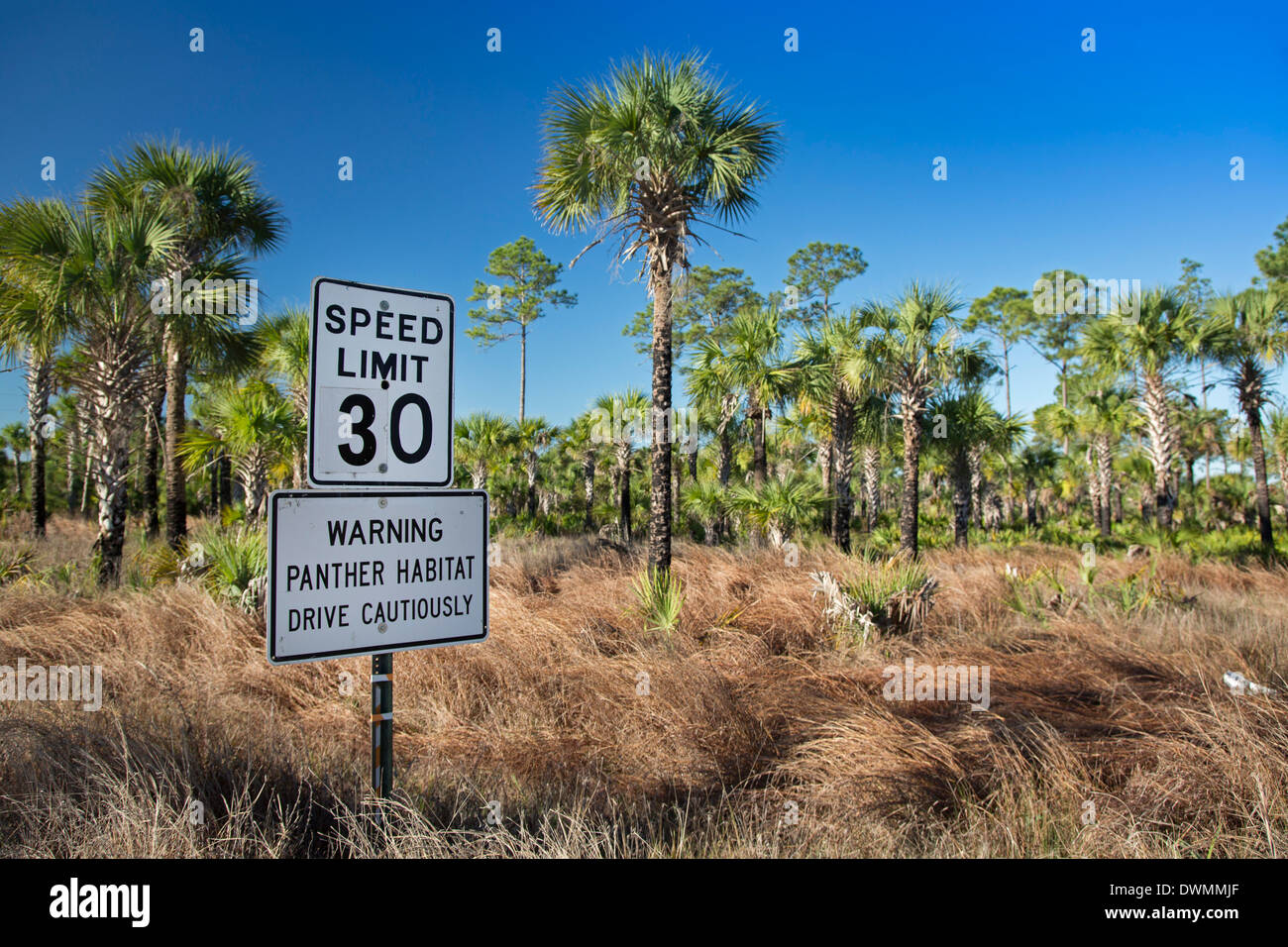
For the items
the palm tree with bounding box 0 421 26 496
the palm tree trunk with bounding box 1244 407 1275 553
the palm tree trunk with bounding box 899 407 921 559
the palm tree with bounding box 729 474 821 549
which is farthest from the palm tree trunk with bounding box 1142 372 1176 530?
the palm tree with bounding box 0 421 26 496

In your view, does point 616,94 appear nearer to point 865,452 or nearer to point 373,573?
point 373,573

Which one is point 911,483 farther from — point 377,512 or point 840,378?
point 377,512

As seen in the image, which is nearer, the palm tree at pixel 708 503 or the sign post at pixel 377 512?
the sign post at pixel 377 512

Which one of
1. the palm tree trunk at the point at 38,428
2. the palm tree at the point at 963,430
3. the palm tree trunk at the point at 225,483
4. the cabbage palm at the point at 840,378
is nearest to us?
the cabbage palm at the point at 840,378

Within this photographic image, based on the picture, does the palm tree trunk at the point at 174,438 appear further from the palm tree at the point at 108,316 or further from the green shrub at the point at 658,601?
the green shrub at the point at 658,601

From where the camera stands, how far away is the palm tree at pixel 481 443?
1047 inches

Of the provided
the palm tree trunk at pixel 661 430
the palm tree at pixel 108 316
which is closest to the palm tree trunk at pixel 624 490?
the palm tree trunk at pixel 661 430

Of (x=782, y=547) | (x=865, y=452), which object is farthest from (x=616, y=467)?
(x=782, y=547)

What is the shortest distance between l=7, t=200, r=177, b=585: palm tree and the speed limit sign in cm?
1053

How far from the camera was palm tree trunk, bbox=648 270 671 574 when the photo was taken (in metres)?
10.7

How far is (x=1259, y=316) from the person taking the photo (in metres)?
20.3

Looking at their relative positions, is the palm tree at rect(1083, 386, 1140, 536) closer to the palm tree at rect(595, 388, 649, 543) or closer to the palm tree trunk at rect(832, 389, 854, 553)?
the palm tree trunk at rect(832, 389, 854, 553)

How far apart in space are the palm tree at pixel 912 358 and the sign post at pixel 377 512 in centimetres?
1580

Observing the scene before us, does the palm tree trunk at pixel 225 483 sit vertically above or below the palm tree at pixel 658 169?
below
